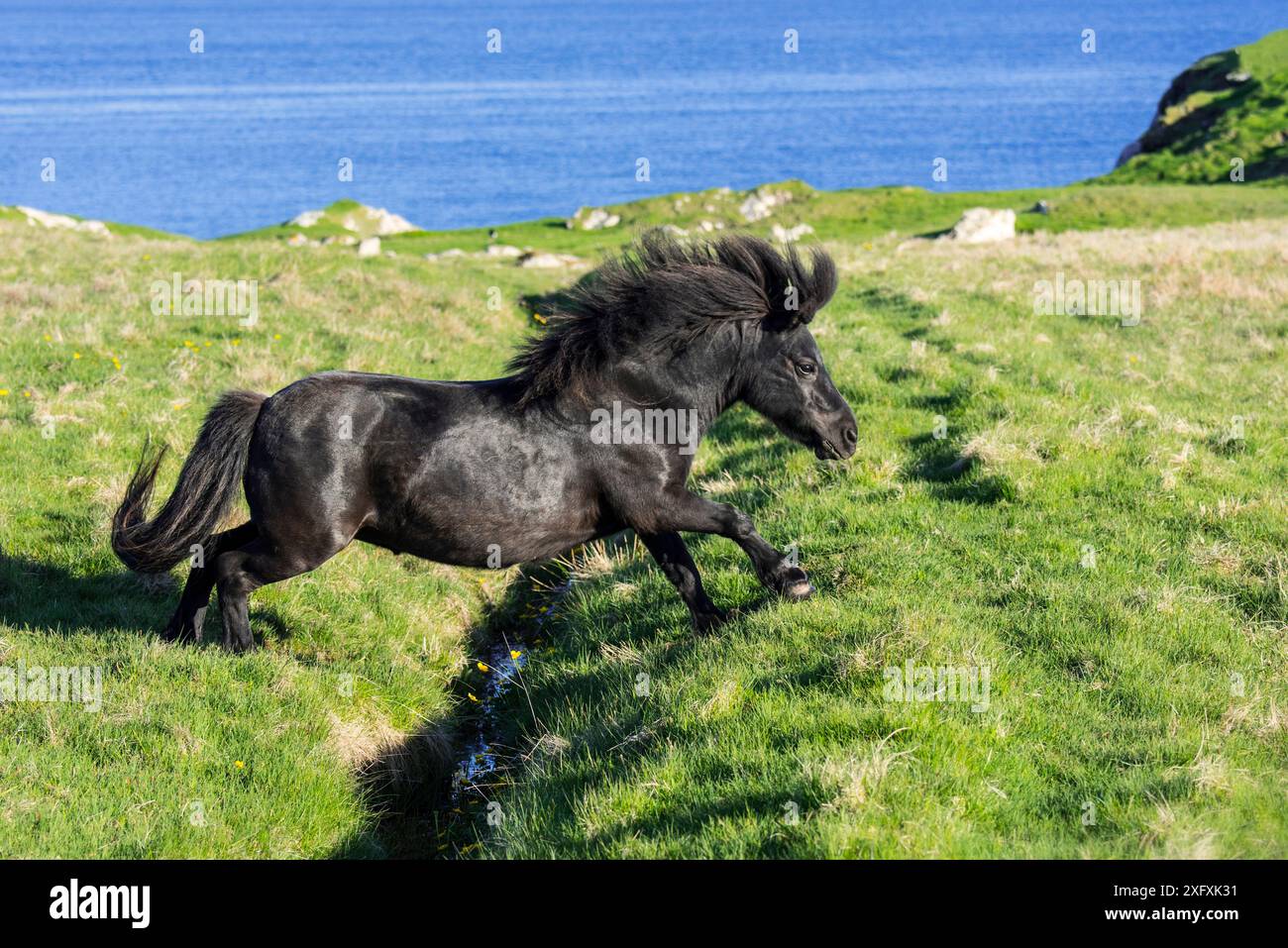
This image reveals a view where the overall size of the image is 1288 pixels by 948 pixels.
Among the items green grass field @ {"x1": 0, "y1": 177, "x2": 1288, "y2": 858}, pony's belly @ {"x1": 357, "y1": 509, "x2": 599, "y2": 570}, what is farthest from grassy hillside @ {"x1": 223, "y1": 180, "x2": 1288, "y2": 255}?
pony's belly @ {"x1": 357, "y1": 509, "x2": 599, "y2": 570}

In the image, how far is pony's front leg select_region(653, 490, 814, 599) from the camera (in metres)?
7.54

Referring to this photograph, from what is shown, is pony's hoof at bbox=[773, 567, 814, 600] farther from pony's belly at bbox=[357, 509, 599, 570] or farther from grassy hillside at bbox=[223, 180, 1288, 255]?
grassy hillside at bbox=[223, 180, 1288, 255]

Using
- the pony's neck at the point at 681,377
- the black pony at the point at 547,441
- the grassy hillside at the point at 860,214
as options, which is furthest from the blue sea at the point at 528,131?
the pony's neck at the point at 681,377

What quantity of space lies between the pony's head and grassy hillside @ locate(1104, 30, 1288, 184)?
5071cm

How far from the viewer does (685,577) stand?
312 inches

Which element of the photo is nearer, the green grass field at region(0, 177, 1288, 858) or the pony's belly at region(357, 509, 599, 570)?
the green grass field at region(0, 177, 1288, 858)

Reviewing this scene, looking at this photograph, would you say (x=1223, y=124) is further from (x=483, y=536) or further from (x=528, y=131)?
(x=528, y=131)

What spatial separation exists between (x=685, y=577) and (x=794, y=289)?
7.22ft

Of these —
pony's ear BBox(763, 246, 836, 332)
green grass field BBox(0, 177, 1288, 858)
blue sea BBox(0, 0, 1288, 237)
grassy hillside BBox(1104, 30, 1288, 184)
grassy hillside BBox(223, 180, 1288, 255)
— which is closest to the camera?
green grass field BBox(0, 177, 1288, 858)

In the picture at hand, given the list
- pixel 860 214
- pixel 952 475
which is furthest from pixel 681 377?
pixel 860 214

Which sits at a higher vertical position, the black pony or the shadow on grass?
the black pony

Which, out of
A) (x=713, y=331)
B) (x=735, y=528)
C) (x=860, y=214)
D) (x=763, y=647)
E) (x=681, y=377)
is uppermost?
(x=860, y=214)

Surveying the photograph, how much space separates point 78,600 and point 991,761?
7.21 meters
